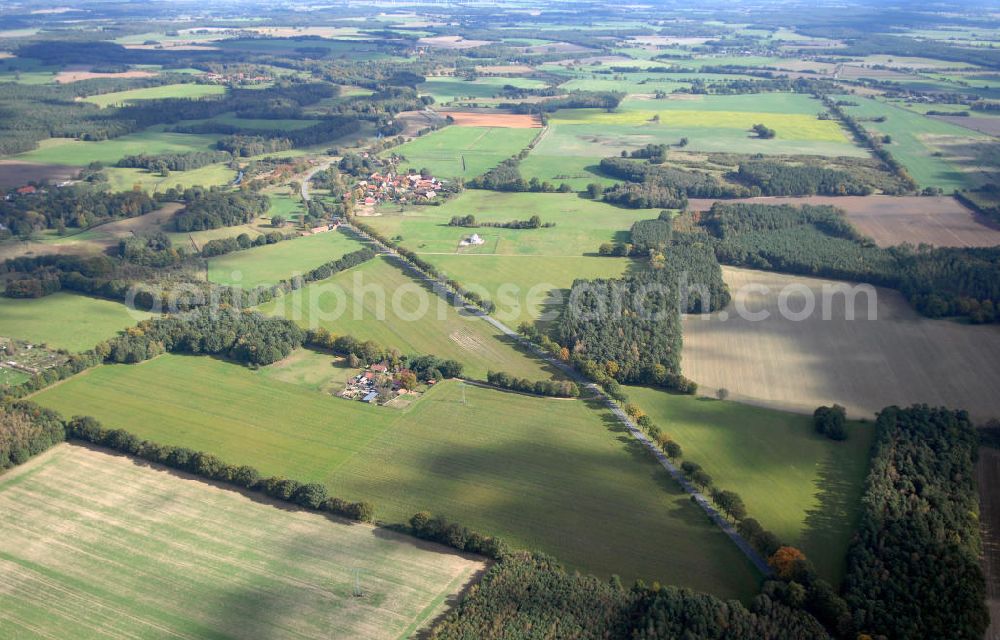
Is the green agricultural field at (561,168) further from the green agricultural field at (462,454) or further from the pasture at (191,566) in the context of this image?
the pasture at (191,566)

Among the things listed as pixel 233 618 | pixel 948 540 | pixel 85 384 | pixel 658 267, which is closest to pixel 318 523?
pixel 233 618

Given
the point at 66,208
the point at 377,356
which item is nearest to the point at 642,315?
the point at 377,356

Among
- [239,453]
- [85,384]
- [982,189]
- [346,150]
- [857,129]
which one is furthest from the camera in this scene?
[857,129]

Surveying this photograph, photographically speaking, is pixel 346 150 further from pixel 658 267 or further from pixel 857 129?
pixel 857 129

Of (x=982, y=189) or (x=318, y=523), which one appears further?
(x=982, y=189)

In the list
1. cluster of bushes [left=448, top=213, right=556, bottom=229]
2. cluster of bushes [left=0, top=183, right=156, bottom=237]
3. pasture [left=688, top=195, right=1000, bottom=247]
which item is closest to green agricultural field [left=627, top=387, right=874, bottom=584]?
cluster of bushes [left=448, top=213, right=556, bottom=229]

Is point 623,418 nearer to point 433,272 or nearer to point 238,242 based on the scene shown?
point 433,272
